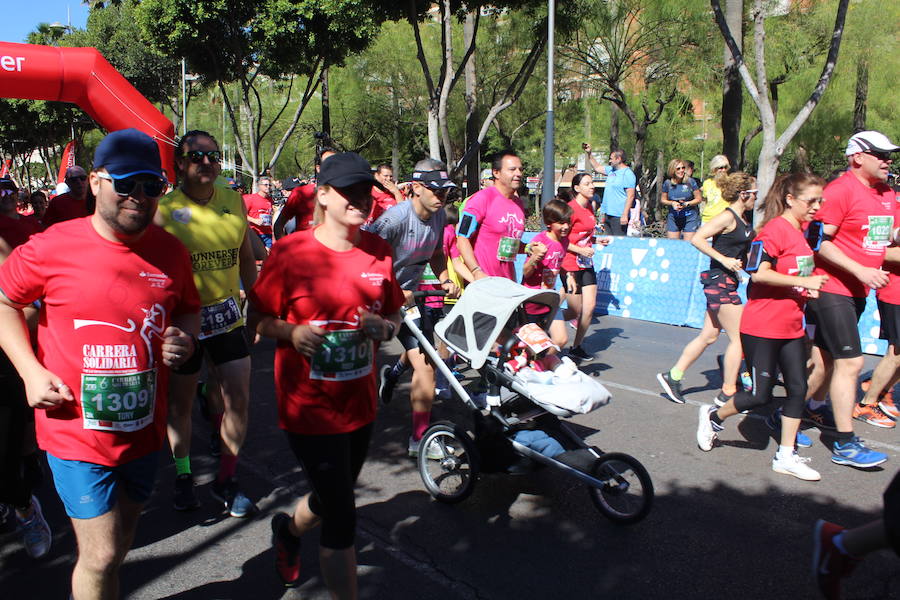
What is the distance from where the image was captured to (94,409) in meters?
2.46

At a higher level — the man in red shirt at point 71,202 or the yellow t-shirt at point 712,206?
the man in red shirt at point 71,202

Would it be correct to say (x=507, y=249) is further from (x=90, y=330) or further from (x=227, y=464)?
(x=90, y=330)

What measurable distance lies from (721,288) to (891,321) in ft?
4.04

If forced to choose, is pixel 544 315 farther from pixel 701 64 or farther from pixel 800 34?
pixel 800 34

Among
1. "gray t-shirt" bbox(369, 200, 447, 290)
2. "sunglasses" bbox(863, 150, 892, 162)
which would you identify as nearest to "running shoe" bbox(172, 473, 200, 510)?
"gray t-shirt" bbox(369, 200, 447, 290)

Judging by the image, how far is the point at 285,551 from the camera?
328cm

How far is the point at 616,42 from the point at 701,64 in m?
2.95

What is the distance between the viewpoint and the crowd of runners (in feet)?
8.11

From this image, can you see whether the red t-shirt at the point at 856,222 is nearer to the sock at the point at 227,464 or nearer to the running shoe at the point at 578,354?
the running shoe at the point at 578,354

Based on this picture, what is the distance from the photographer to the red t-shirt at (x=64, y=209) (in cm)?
645

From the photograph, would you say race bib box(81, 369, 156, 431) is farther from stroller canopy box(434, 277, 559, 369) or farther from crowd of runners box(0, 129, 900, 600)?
stroller canopy box(434, 277, 559, 369)

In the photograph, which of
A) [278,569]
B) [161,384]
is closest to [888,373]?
[278,569]

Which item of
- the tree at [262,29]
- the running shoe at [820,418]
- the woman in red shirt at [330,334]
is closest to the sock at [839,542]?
the woman in red shirt at [330,334]

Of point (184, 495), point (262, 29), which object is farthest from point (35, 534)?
point (262, 29)
